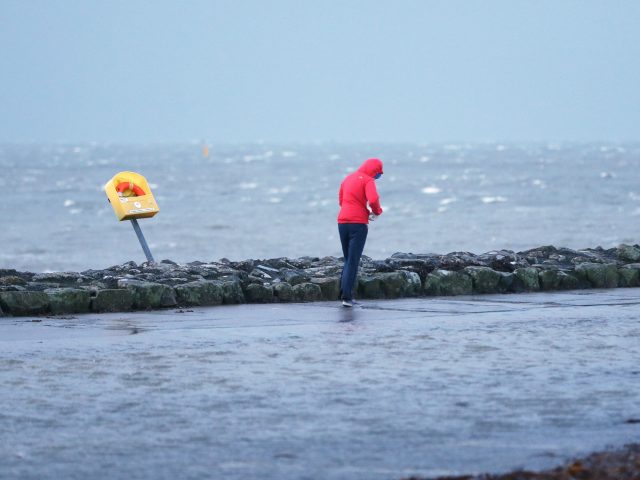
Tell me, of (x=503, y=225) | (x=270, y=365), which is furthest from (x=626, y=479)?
(x=503, y=225)

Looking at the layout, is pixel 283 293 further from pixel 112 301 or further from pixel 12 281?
pixel 12 281

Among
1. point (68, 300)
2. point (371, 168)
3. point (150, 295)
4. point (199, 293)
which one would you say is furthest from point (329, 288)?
point (68, 300)

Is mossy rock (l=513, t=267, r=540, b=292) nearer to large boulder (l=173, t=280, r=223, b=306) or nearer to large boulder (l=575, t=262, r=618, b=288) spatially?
large boulder (l=575, t=262, r=618, b=288)

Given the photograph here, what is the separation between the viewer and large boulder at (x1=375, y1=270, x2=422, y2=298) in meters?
15.7

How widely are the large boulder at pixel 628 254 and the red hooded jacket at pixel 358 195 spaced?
4651 millimetres

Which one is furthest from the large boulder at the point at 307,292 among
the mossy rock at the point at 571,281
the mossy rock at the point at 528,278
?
the mossy rock at the point at 571,281

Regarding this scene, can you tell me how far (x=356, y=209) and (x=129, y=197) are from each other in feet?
9.27

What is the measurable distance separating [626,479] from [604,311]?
24.3 ft

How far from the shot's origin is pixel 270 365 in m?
10.5

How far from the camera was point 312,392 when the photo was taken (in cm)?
929

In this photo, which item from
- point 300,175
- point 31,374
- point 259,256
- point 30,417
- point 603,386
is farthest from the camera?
point 300,175

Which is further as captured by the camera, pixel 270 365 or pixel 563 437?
pixel 270 365

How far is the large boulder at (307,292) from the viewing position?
1520cm

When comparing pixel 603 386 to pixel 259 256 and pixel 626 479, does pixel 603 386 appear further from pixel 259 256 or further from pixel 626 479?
pixel 259 256
